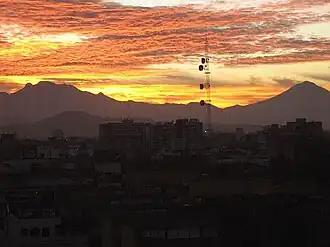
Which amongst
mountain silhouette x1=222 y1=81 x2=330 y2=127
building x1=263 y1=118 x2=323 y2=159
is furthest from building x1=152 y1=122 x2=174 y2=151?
mountain silhouette x1=222 y1=81 x2=330 y2=127

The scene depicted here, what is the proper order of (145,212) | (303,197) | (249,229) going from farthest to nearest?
(303,197) < (145,212) < (249,229)

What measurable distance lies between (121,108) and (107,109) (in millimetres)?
1963

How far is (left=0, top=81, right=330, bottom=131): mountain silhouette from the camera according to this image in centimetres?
7406

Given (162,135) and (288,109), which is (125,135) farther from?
(288,109)

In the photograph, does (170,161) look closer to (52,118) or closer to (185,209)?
(185,209)

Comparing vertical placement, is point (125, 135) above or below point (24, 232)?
above

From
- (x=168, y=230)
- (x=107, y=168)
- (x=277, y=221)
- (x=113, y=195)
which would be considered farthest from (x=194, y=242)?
(x=107, y=168)

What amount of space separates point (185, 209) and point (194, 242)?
1156mm

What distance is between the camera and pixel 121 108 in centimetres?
9200

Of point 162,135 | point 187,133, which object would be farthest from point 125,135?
point 187,133

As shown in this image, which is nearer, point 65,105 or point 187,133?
point 187,133

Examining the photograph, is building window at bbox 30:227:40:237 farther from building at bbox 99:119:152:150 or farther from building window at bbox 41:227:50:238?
building at bbox 99:119:152:150

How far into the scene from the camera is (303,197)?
34.1ft

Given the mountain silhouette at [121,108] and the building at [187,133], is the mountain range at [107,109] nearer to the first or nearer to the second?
the mountain silhouette at [121,108]
